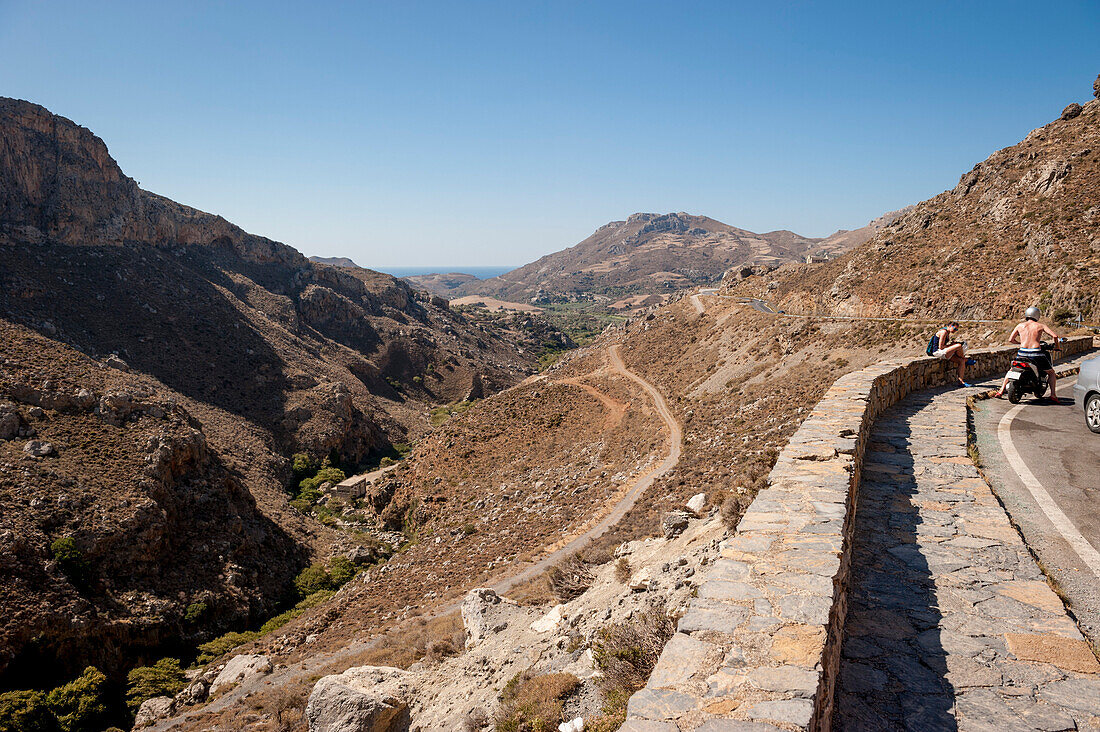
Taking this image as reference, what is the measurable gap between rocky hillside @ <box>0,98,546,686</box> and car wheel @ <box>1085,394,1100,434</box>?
28.3 metres

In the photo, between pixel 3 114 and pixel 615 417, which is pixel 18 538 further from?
pixel 3 114

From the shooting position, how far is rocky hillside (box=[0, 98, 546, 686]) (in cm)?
2056

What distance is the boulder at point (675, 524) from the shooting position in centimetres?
949

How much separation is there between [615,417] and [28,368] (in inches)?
1235

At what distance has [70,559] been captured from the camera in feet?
66.3

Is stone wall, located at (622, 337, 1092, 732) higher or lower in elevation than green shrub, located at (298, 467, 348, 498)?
higher

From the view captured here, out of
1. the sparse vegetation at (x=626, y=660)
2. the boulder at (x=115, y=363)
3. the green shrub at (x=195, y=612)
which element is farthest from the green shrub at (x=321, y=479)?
the sparse vegetation at (x=626, y=660)

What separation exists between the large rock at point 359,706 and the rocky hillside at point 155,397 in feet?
57.6

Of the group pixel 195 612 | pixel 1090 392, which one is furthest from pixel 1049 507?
pixel 195 612

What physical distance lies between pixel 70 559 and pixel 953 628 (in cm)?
2716

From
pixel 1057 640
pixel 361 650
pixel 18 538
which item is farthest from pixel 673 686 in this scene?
pixel 18 538

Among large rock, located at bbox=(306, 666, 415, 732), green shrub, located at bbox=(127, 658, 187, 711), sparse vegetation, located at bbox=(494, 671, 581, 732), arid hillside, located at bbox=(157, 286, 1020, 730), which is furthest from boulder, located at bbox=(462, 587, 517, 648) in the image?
green shrub, located at bbox=(127, 658, 187, 711)

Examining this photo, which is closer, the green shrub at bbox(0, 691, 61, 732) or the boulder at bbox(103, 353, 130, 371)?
the green shrub at bbox(0, 691, 61, 732)

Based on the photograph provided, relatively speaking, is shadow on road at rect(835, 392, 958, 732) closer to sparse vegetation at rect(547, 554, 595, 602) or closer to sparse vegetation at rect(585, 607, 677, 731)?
sparse vegetation at rect(585, 607, 677, 731)
